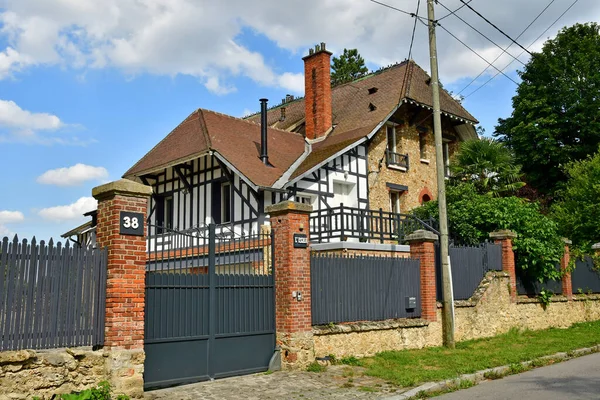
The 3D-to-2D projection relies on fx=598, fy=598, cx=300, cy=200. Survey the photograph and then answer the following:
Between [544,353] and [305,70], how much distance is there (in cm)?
1427

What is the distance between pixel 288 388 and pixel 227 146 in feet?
38.7

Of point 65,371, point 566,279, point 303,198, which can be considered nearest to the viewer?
point 65,371

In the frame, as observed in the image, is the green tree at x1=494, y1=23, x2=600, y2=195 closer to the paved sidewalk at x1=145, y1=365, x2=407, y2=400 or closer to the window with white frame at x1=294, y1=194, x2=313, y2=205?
the window with white frame at x1=294, y1=194, x2=313, y2=205

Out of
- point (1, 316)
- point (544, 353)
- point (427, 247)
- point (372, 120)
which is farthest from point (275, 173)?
point (1, 316)

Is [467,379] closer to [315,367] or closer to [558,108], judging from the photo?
[315,367]

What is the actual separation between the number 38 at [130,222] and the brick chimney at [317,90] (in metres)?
14.8

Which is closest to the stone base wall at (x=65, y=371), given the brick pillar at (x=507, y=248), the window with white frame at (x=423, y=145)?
the brick pillar at (x=507, y=248)

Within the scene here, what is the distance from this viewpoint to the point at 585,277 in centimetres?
2039

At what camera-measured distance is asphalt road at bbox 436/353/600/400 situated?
27.2ft

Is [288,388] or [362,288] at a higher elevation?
[362,288]

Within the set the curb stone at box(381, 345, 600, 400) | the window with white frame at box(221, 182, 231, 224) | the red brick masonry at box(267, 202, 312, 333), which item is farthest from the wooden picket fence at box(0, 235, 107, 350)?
the window with white frame at box(221, 182, 231, 224)

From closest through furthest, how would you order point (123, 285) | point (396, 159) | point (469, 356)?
1. point (123, 285)
2. point (469, 356)
3. point (396, 159)

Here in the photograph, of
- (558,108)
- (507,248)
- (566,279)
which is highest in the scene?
(558,108)

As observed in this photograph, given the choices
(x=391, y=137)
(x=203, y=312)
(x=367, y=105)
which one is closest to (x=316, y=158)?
(x=391, y=137)
